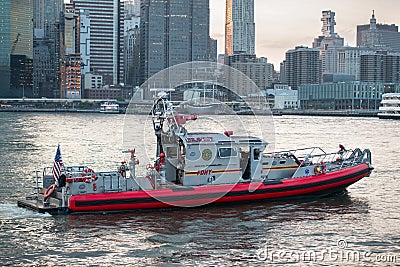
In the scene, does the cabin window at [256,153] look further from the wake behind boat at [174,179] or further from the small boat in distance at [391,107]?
the small boat in distance at [391,107]

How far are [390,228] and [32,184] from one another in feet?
54.2

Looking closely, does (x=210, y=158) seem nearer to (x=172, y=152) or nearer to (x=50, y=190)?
(x=172, y=152)

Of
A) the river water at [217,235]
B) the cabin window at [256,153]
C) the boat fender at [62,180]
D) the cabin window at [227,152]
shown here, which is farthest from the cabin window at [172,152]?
the boat fender at [62,180]

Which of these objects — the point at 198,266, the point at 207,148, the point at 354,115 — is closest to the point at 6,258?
the point at 198,266

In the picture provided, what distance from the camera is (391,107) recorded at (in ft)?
474

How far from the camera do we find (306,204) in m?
25.8

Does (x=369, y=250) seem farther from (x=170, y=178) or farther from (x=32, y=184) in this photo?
(x=32, y=184)

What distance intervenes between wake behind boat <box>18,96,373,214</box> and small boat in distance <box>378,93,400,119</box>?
4817 inches

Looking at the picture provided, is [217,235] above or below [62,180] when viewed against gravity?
below

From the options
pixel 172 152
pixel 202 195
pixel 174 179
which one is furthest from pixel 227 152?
pixel 174 179

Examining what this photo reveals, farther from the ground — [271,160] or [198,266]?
[271,160]

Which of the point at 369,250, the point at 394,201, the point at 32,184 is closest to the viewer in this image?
the point at 369,250

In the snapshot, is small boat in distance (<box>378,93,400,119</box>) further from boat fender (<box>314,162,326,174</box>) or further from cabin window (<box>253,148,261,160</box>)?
cabin window (<box>253,148,261,160</box>)

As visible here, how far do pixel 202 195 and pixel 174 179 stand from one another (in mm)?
1259
